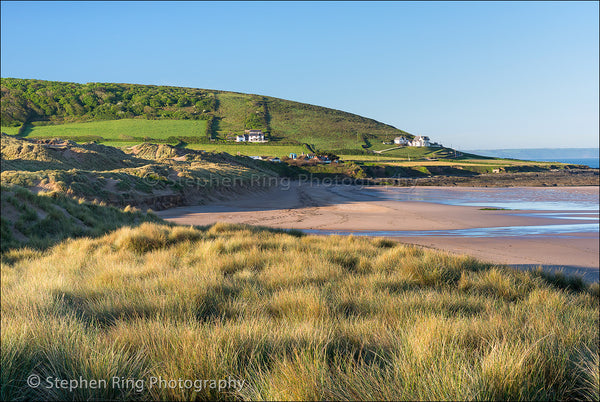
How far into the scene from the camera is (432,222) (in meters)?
22.5

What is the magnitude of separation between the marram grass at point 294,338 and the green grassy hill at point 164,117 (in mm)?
86741

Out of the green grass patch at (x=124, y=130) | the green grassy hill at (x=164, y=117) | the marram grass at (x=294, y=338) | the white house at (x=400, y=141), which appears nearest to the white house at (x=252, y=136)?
the green grassy hill at (x=164, y=117)

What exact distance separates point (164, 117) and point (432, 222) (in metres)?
105

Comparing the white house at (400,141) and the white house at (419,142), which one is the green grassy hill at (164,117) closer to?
the white house at (400,141)

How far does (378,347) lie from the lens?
2836 mm

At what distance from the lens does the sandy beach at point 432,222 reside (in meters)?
13.2

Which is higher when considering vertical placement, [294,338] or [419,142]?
[419,142]

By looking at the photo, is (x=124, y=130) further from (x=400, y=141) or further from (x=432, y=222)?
(x=432, y=222)

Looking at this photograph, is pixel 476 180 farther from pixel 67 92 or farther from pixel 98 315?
pixel 67 92

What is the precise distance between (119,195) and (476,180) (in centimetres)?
5468

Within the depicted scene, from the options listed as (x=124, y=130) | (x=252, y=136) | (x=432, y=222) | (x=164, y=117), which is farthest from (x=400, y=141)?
(x=432, y=222)

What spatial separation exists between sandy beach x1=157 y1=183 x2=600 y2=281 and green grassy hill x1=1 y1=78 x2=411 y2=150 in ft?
210

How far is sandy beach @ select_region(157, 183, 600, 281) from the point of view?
520 inches

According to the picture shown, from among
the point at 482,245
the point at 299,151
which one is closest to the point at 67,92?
the point at 299,151
